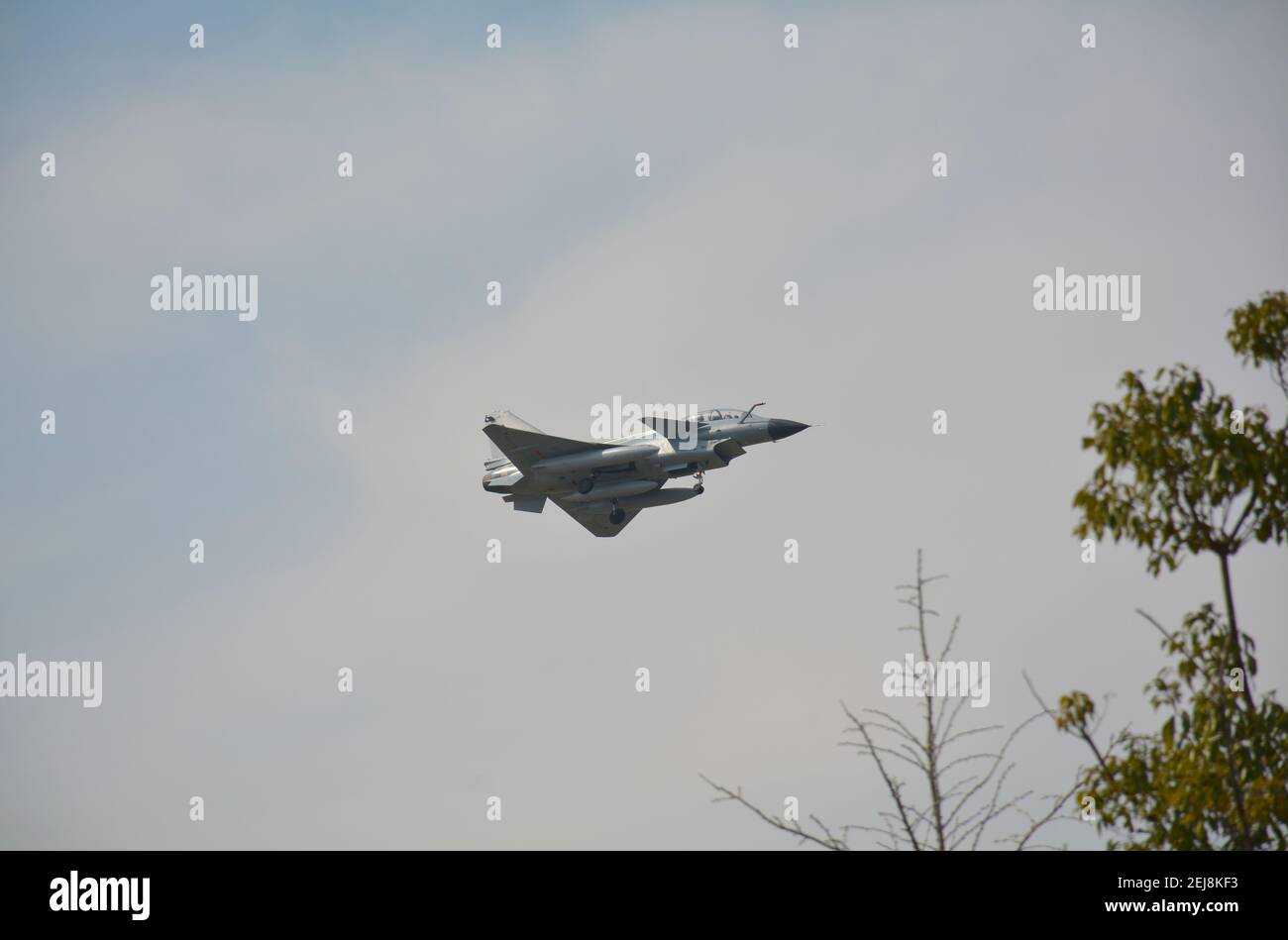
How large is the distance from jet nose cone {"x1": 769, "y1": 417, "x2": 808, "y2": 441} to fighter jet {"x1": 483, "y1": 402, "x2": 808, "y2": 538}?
0.12ft

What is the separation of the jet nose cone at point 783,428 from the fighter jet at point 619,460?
36mm

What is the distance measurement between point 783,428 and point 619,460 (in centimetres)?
635

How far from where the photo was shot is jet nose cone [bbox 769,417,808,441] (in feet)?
166

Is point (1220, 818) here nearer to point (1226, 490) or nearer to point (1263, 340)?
point (1226, 490)

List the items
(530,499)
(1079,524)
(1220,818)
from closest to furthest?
(1220,818)
(1079,524)
(530,499)

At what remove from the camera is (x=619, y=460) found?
5228cm

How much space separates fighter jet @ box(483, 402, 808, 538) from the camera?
50.7 metres

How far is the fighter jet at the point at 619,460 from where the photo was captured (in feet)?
166

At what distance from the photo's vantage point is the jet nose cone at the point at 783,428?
5066cm

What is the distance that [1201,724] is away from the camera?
63.4 ft
